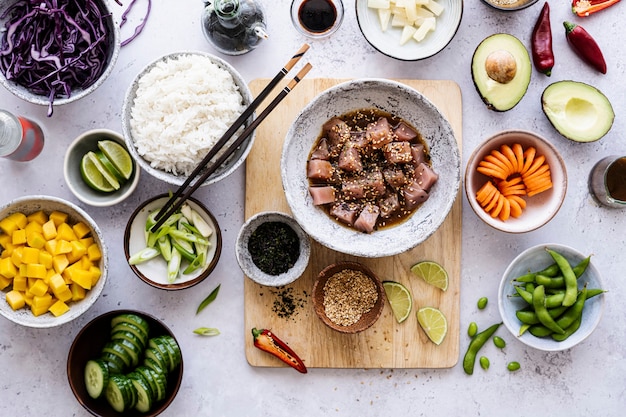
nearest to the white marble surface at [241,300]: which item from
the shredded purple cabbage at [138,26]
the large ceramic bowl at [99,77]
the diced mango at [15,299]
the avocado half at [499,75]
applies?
the shredded purple cabbage at [138,26]

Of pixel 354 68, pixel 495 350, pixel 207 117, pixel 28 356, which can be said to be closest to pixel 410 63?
pixel 354 68

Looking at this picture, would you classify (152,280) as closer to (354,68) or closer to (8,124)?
(8,124)

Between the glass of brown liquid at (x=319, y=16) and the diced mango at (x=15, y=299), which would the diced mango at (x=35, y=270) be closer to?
the diced mango at (x=15, y=299)

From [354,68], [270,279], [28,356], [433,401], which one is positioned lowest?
[28,356]

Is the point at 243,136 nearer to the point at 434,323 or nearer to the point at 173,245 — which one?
the point at 173,245

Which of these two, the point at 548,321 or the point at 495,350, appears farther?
the point at 495,350
